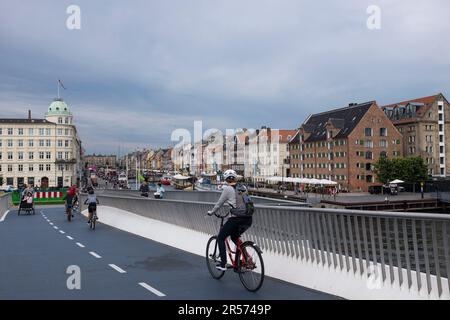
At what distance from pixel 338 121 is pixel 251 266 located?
95.2 meters

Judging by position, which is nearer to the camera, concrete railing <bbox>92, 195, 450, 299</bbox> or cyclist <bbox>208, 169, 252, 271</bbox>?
concrete railing <bbox>92, 195, 450, 299</bbox>

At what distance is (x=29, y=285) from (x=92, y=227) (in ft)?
37.3

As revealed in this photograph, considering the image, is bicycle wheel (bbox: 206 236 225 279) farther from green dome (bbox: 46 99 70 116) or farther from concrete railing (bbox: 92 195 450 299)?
green dome (bbox: 46 99 70 116)

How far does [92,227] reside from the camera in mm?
19656

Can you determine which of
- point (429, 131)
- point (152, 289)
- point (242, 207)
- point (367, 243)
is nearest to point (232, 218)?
point (242, 207)

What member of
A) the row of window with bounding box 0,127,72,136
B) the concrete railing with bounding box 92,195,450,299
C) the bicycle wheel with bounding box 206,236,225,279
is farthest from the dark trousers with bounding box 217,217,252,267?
the row of window with bounding box 0,127,72,136

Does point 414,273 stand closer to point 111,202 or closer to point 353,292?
point 353,292

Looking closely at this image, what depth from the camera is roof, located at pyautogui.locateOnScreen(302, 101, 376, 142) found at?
9556 centimetres

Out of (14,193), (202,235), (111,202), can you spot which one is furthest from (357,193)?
(202,235)

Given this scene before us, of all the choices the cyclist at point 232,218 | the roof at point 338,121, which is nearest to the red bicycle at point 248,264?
the cyclist at point 232,218

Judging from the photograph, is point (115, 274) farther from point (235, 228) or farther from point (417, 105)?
point (417, 105)

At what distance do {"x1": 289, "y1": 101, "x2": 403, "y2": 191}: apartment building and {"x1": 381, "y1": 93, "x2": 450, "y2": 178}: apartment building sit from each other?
5.03 metres

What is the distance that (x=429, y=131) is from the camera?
102938 mm

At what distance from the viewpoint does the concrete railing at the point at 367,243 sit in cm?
600
